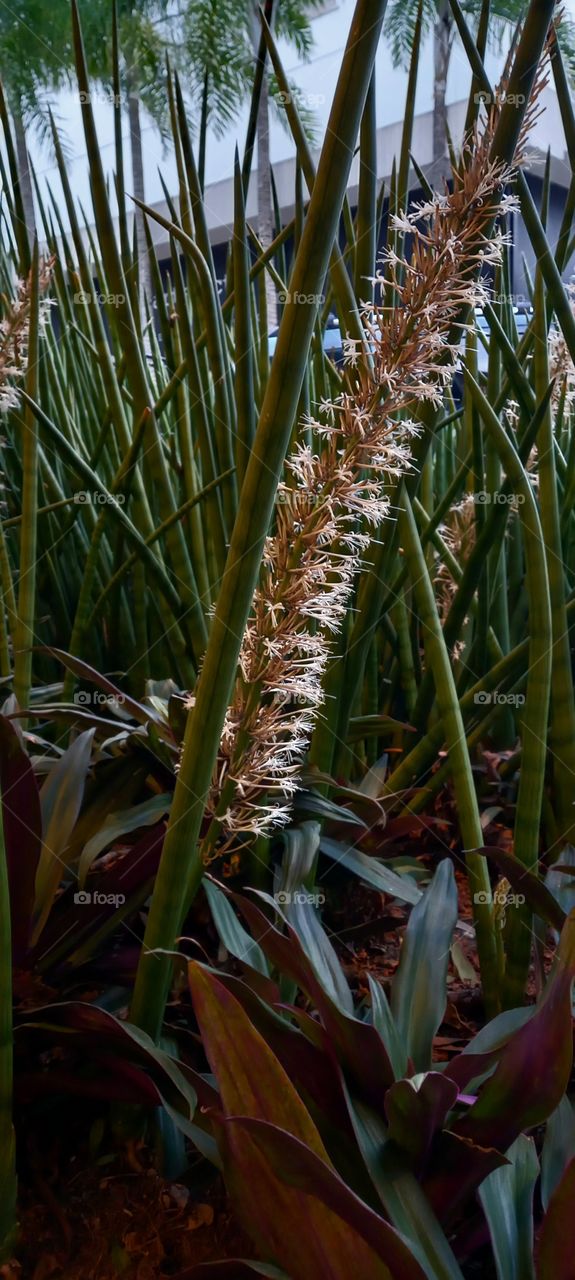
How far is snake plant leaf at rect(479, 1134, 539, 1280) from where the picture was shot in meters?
0.37

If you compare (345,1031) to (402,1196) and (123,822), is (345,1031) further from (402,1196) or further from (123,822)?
(123,822)

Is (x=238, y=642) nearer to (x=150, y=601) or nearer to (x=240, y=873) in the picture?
(x=240, y=873)

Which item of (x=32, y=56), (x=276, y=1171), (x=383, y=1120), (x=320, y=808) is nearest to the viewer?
(x=276, y=1171)

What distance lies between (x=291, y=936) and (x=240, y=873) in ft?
0.61

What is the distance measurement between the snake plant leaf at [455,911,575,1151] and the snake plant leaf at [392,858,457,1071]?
6 centimetres

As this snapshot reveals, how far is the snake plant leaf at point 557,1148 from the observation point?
1.33ft

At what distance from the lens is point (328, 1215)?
0.33m

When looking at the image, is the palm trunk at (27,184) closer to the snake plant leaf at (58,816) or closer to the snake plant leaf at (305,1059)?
the snake plant leaf at (58,816)

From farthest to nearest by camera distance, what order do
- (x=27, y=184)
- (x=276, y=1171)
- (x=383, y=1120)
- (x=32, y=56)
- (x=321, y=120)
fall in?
1. (x=32, y=56)
2. (x=321, y=120)
3. (x=27, y=184)
4. (x=383, y=1120)
5. (x=276, y=1171)

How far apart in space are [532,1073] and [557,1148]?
0.06 meters

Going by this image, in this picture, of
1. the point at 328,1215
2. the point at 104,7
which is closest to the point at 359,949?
the point at 328,1215

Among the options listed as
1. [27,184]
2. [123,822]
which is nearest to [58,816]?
[123,822]

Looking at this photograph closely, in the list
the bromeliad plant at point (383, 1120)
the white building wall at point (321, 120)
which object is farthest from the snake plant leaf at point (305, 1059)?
the white building wall at point (321, 120)

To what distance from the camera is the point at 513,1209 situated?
0.39m
